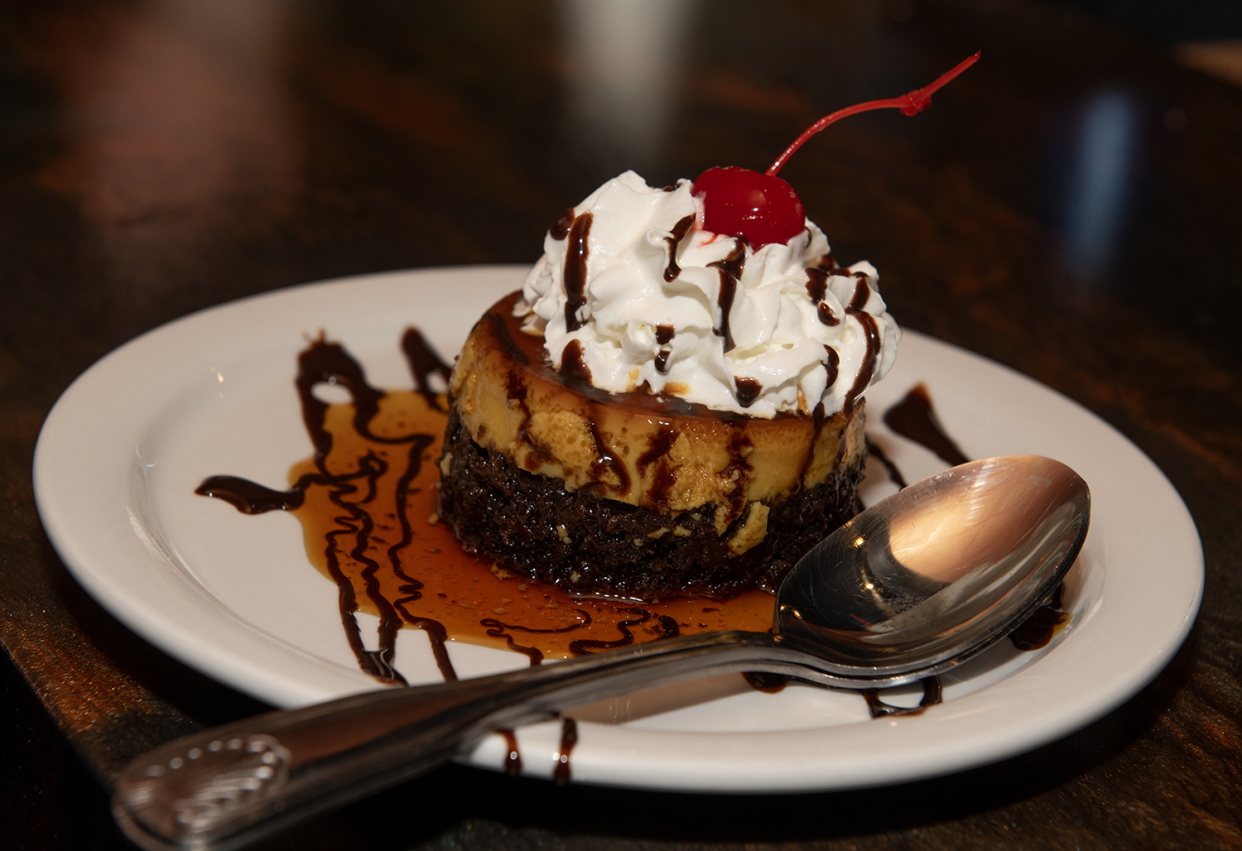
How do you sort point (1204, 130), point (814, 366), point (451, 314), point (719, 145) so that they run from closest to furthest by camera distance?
point (814, 366), point (451, 314), point (719, 145), point (1204, 130)

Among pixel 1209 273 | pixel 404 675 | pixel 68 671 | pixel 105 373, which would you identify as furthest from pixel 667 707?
pixel 1209 273

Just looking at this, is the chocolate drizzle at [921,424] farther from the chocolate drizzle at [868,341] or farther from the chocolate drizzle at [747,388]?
the chocolate drizzle at [747,388]

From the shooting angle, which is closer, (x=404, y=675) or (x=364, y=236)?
(x=404, y=675)

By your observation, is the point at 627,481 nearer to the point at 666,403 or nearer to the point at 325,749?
the point at 666,403

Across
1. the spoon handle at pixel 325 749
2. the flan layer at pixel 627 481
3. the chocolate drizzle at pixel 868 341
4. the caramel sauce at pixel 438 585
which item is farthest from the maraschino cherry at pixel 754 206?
the spoon handle at pixel 325 749

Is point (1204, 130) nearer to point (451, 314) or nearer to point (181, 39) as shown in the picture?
point (451, 314)

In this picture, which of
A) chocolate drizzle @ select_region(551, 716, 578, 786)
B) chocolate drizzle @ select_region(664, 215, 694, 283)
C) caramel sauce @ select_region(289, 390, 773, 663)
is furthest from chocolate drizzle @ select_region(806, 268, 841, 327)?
chocolate drizzle @ select_region(551, 716, 578, 786)
